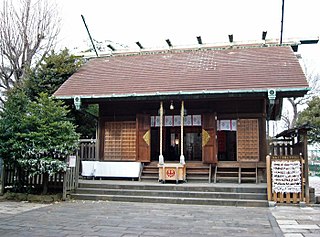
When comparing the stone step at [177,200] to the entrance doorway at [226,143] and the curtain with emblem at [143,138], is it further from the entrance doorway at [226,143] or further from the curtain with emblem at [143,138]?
the entrance doorway at [226,143]

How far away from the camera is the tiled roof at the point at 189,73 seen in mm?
10539

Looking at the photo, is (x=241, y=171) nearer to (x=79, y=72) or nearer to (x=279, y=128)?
(x=79, y=72)

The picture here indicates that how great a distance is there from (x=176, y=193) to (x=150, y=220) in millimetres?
2725

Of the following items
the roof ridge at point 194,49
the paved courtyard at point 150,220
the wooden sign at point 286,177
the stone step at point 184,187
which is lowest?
the paved courtyard at point 150,220

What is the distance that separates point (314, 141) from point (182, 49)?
404 inches

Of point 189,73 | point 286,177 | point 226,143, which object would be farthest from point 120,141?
point 226,143

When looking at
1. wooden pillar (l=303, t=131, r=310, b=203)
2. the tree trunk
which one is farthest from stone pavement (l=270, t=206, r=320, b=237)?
the tree trunk

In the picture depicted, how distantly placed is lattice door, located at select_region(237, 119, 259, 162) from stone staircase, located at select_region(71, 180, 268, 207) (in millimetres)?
2044

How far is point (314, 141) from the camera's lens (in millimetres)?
18547

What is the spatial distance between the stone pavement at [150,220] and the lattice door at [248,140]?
3288 millimetres

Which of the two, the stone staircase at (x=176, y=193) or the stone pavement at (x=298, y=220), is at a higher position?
the stone staircase at (x=176, y=193)

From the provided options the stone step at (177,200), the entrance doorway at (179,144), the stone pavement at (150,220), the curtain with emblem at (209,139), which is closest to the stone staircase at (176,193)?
the stone step at (177,200)

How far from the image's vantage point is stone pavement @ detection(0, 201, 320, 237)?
5438 mm

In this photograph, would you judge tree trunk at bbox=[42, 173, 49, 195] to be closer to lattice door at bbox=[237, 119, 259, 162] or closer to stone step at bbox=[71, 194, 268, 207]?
stone step at bbox=[71, 194, 268, 207]
